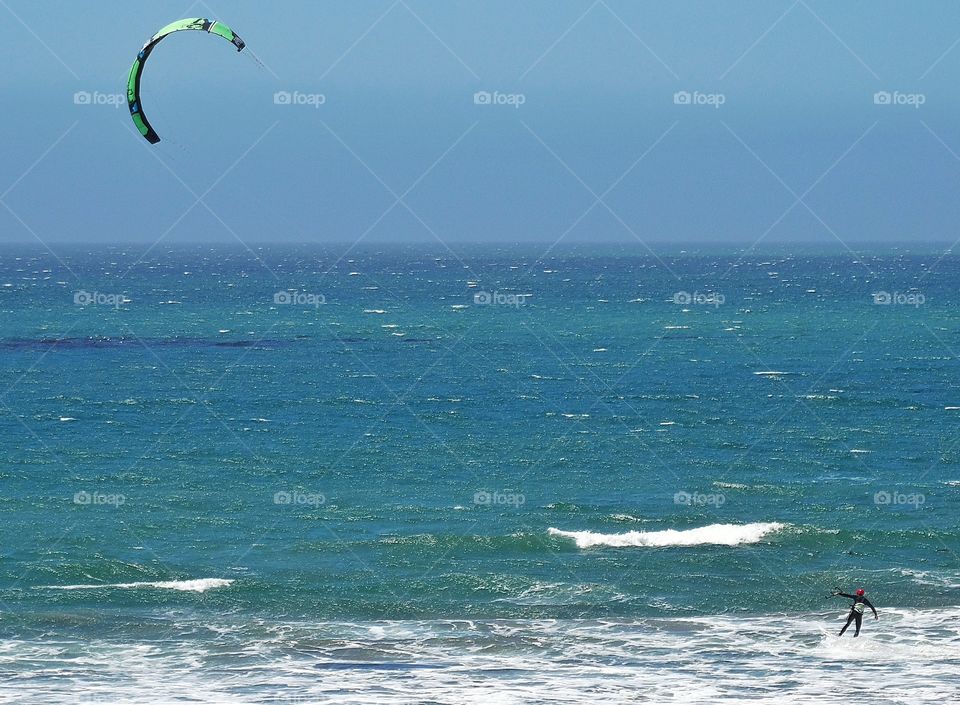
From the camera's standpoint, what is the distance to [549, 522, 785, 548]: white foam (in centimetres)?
4334

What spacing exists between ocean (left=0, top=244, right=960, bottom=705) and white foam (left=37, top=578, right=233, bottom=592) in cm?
12

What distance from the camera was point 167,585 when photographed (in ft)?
128

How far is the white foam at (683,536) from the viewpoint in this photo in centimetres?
4334

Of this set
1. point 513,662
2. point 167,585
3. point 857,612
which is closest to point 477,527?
point 167,585

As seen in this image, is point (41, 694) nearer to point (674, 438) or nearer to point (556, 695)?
point (556, 695)

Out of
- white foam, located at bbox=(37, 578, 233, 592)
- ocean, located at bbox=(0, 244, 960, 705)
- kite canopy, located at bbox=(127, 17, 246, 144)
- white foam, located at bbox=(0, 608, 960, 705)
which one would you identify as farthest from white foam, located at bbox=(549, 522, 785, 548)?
kite canopy, located at bbox=(127, 17, 246, 144)

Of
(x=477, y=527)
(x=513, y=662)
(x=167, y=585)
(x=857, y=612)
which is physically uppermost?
(x=477, y=527)

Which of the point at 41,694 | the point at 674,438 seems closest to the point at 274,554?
the point at 41,694

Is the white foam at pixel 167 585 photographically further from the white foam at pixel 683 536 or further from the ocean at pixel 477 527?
the white foam at pixel 683 536

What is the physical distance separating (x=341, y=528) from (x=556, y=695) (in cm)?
1744

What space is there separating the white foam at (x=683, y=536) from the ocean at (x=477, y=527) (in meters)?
0.16

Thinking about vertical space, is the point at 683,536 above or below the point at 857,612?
above

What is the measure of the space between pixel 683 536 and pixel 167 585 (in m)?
17.5

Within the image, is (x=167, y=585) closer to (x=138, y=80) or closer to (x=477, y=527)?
(x=477, y=527)
